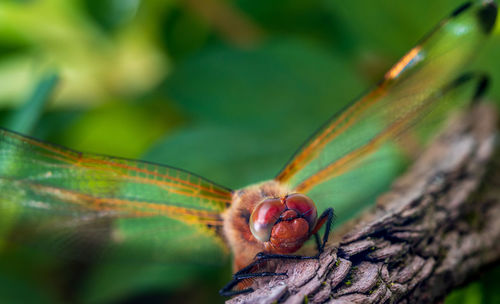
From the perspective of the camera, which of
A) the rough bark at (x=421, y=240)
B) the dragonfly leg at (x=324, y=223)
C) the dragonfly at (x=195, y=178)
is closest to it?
the rough bark at (x=421, y=240)

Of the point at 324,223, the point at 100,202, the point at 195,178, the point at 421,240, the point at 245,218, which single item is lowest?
the point at 421,240

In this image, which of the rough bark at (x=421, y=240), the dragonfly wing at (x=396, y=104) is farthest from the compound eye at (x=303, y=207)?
the dragonfly wing at (x=396, y=104)

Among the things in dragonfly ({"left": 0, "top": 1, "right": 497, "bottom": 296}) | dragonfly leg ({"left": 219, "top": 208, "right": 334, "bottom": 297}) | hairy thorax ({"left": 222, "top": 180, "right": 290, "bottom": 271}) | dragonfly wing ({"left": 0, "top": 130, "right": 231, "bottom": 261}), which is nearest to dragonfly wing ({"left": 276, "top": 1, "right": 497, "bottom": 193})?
dragonfly ({"left": 0, "top": 1, "right": 497, "bottom": 296})

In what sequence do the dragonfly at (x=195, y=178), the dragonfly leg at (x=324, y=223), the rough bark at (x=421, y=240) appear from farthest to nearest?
1. the dragonfly at (x=195, y=178)
2. the dragonfly leg at (x=324, y=223)
3. the rough bark at (x=421, y=240)

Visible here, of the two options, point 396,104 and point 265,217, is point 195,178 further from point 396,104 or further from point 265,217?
point 396,104

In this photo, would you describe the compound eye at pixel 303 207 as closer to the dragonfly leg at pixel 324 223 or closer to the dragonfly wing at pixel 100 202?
the dragonfly leg at pixel 324 223

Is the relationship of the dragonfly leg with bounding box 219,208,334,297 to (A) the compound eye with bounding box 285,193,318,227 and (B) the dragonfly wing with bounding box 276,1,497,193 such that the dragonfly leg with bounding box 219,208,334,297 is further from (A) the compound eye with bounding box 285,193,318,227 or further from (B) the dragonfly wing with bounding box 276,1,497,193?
(B) the dragonfly wing with bounding box 276,1,497,193

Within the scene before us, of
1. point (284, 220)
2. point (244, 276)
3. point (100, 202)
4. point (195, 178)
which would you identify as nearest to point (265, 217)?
point (284, 220)
